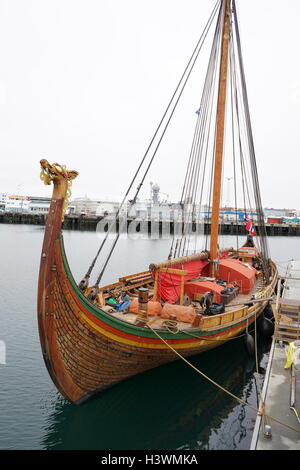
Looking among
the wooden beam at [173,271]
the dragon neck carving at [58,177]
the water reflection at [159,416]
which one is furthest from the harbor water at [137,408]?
the dragon neck carving at [58,177]

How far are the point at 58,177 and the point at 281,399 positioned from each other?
7843mm

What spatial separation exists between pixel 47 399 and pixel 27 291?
45.3 ft

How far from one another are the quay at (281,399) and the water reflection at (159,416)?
1.65m

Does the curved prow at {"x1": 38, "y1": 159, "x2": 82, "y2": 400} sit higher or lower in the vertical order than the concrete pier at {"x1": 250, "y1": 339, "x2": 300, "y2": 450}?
higher

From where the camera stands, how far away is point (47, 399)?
10.3 m

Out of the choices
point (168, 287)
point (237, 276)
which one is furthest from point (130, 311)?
→ point (237, 276)

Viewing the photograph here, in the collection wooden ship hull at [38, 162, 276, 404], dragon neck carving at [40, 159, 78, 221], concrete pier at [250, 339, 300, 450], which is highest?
dragon neck carving at [40, 159, 78, 221]

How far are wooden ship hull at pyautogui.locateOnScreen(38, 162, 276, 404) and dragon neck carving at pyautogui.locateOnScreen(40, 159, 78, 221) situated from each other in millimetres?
24

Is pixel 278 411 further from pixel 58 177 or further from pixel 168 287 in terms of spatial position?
pixel 58 177

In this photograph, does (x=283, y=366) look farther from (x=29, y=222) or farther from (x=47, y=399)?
(x=29, y=222)

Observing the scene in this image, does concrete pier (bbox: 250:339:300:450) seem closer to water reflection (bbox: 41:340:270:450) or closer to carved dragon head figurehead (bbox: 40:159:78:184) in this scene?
water reflection (bbox: 41:340:270:450)

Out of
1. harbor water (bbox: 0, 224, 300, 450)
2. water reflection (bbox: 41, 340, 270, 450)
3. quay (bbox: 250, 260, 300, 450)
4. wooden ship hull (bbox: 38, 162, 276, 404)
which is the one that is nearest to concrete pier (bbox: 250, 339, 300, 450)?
quay (bbox: 250, 260, 300, 450)

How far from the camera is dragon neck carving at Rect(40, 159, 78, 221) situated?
7336 mm

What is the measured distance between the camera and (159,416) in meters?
9.73
